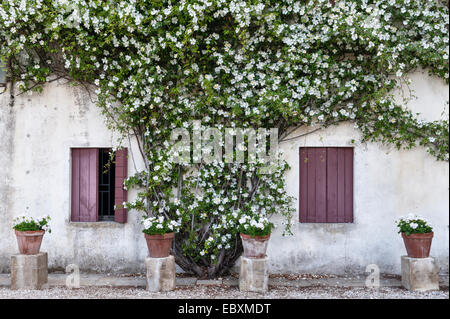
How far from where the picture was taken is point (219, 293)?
6152mm

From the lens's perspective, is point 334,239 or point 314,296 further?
point 334,239

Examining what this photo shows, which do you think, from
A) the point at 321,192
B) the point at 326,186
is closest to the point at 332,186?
the point at 326,186

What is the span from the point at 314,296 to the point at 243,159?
7.26ft

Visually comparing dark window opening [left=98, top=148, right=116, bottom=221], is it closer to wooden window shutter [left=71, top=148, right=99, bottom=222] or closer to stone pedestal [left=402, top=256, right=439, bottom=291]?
wooden window shutter [left=71, top=148, right=99, bottom=222]

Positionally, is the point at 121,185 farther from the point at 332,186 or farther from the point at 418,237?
the point at 418,237

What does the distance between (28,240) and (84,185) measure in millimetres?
1348

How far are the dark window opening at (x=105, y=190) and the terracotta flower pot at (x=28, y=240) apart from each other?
1268mm

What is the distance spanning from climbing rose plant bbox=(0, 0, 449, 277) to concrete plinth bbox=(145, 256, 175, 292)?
683 millimetres

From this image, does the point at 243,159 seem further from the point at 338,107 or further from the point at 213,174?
the point at 338,107

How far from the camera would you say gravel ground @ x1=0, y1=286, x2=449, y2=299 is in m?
5.95

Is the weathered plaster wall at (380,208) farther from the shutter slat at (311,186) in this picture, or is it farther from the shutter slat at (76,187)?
the shutter slat at (76,187)

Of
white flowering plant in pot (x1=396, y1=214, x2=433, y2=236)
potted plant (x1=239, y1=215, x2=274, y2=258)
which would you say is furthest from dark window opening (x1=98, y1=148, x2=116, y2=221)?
white flowering plant in pot (x1=396, y1=214, x2=433, y2=236)

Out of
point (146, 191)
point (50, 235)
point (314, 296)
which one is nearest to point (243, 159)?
point (146, 191)

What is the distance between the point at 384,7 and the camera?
6730 millimetres
